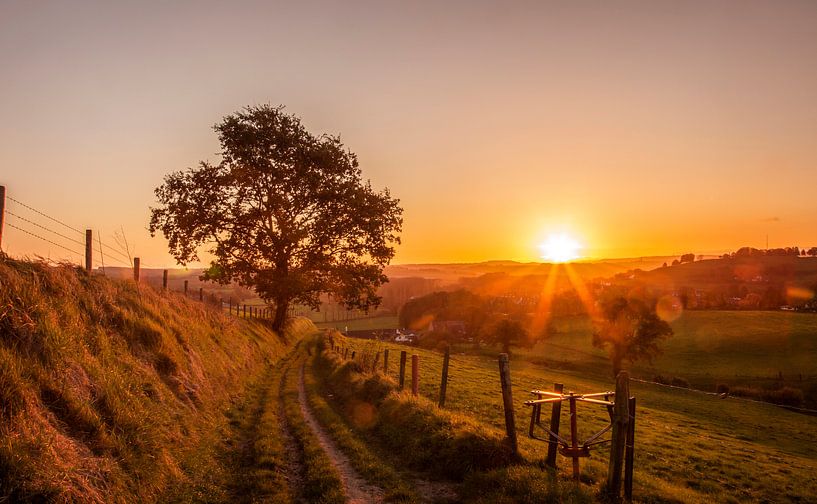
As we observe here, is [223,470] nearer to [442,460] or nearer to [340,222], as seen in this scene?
[442,460]

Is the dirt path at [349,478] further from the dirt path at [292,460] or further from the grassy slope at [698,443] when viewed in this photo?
the grassy slope at [698,443]

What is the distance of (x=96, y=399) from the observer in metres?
9.69

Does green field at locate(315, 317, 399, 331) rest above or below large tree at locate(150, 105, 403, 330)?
below

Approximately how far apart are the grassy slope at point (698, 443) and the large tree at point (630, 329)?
506 inches

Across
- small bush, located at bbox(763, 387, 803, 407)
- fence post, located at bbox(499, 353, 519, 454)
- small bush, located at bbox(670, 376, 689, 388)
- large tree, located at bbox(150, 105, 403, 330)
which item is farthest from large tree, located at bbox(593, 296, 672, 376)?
fence post, located at bbox(499, 353, 519, 454)

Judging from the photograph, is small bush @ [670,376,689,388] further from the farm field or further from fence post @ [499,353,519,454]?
fence post @ [499,353,519,454]

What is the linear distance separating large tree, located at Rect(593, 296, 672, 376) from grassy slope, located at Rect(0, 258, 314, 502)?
58445 millimetres

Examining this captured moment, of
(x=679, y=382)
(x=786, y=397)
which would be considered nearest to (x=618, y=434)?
(x=786, y=397)

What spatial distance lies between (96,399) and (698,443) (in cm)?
2845

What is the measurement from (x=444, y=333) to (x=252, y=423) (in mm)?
97475

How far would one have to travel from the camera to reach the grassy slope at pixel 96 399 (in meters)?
7.17

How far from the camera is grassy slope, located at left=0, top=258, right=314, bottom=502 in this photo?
282 inches

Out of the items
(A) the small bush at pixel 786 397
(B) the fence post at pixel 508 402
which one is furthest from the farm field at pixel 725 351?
(B) the fence post at pixel 508 402

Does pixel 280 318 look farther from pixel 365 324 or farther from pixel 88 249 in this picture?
pixel 365 324
